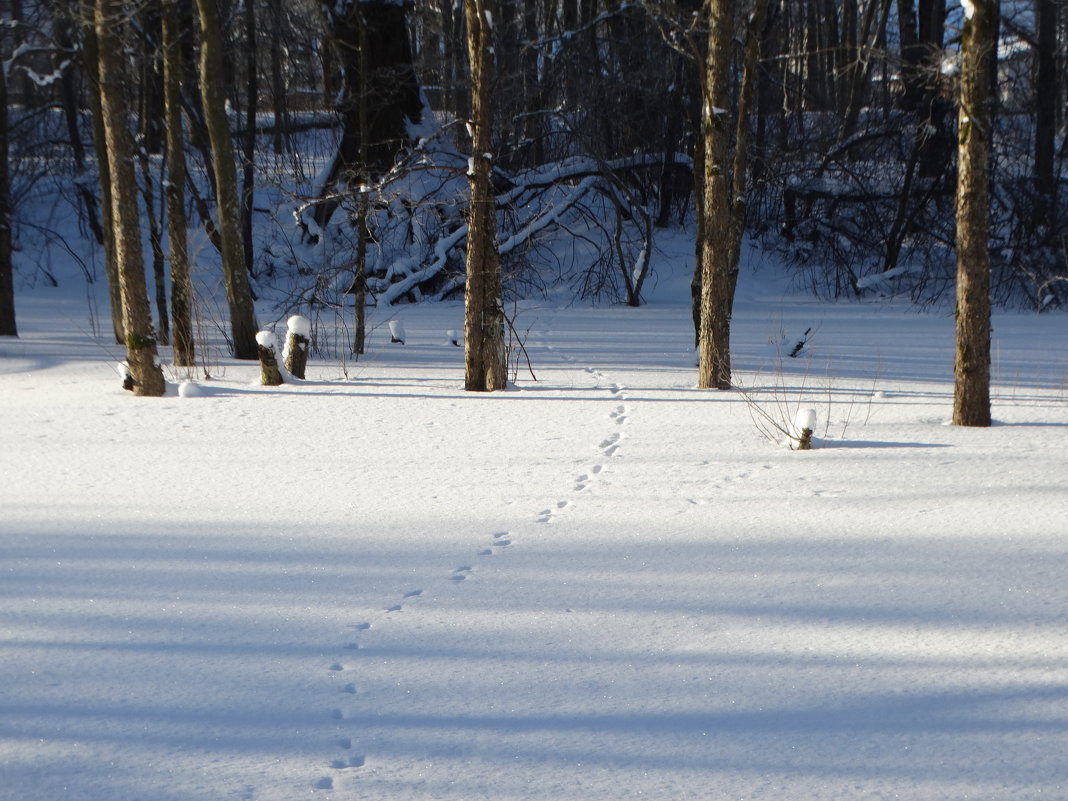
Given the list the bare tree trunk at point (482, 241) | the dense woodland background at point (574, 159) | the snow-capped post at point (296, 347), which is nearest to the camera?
the bare tree trunk at point (482, 241)

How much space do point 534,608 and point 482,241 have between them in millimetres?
6016

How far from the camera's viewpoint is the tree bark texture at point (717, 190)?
925 cm

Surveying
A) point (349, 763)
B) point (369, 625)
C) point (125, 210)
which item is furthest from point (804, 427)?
point (125, 210)

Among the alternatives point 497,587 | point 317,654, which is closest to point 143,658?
point 317,654

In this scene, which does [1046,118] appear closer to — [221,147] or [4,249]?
[221,147]

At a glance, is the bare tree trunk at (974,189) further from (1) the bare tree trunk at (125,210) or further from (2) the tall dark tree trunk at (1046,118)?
(2) the tall dark tree trunk at (1046,118)

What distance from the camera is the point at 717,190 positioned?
375 inches

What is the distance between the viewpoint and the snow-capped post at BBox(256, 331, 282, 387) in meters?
10.1

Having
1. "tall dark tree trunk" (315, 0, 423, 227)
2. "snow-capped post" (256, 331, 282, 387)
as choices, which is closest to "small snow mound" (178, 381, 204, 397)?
"snow-capped post" (256, 331, 282, 387)

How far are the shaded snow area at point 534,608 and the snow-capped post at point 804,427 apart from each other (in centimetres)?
17

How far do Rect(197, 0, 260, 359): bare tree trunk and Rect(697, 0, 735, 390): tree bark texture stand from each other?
5.14 meters

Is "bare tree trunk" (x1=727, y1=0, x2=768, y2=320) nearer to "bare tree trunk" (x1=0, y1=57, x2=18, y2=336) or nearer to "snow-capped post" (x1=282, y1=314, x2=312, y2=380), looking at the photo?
"snow-capped post" (x1=282, y1=314, x2=312, y2=380)

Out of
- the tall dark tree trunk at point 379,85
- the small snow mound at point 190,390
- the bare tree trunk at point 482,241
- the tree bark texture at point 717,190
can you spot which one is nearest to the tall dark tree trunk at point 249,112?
the tall dark tree trunk at point 379,85

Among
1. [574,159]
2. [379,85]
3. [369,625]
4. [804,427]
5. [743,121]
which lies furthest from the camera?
[574,159]
